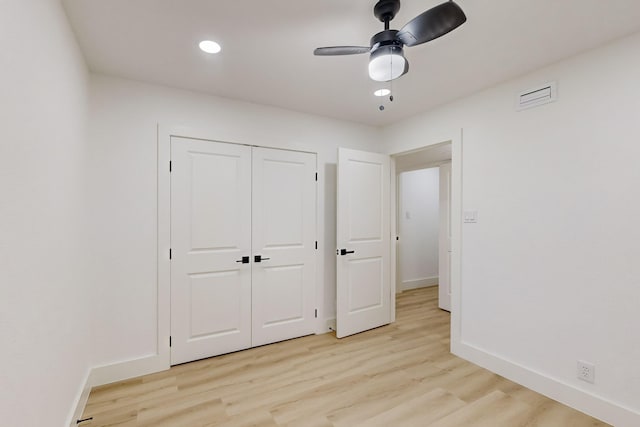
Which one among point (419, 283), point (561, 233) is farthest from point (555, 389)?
point (419, 283)

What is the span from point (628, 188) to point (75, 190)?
3.71m

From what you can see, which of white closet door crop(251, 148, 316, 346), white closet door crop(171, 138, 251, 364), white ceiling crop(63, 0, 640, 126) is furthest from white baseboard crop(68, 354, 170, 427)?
white ceiling crop(63, 0, 640, 126)

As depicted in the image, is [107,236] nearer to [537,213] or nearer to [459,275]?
[459,275]

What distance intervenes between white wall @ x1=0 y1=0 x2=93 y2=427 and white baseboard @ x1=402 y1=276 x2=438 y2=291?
16.0 ft

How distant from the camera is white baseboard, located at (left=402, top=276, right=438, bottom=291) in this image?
5692 millimetres

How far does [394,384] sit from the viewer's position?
8.17ft

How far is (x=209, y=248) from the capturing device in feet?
9.63

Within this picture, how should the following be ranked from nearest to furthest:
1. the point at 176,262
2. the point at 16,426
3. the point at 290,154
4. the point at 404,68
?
the point at 16,426, the point at 404,68, the point at 176,262, the point at 290,154

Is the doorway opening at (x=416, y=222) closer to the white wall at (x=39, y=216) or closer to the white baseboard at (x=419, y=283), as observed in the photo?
the white baseboard at (x=419, y=283)

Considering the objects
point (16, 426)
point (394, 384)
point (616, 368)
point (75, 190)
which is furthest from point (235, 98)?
point (616, 368)

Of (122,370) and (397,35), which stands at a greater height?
(397,35)

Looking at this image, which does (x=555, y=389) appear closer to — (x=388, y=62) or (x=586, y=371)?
(x=586, y=371)

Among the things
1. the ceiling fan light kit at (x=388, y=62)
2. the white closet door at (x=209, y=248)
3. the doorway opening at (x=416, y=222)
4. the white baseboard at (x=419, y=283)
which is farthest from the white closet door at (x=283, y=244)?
the white baseboard at (x=419, y=283)

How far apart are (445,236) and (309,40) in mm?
3571
